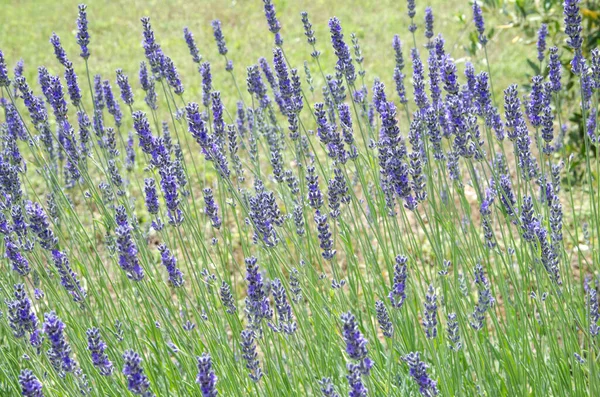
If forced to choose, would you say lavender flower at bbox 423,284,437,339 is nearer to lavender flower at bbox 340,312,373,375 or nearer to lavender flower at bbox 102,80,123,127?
lavender flower at bbox 340,312,373,375

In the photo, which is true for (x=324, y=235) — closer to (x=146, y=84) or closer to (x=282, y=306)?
(x=282, y=306)

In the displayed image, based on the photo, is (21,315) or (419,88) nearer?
(21,315)

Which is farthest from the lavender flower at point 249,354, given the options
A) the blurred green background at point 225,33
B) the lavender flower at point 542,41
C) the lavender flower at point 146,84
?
the blurred green background at point 225,33

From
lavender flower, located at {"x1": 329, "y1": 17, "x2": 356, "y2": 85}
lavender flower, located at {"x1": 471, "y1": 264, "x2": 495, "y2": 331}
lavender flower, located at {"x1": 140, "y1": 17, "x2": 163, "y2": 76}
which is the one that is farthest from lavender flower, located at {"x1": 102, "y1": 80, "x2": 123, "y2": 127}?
lavender flower, located at {"x1": 471, "y1": 264, "x2": 495, "y2": 331}

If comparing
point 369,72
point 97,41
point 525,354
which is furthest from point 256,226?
point 97,41

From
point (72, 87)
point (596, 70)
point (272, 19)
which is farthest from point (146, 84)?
point (596, 70)

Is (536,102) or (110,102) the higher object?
(110,102)

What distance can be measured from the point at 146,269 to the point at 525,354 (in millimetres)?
1449

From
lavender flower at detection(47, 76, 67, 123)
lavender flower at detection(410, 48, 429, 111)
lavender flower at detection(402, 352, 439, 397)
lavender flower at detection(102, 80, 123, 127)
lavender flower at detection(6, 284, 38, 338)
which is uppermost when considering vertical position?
lavender flower at detection(47, 76, 67, 123)

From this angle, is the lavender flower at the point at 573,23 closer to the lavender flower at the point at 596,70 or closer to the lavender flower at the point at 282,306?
the lavender flower at the point at 596,70

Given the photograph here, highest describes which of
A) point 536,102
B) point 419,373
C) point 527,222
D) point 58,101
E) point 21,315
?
point 58,101

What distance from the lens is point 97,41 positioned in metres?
13.7

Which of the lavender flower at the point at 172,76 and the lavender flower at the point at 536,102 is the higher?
the lavender flower at the point at 172,76

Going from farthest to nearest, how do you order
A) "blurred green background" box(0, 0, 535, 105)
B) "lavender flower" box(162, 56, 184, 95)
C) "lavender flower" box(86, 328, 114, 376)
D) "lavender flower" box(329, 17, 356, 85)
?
"blurred green background" box(0, 0, 535, 105), "lavender flower" box(162, 56, 184, 95), "lavender flower" box(329, 17, 356, 85), "lavender flower" box(86, 328, 114, 376)
